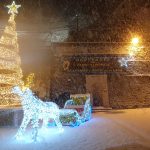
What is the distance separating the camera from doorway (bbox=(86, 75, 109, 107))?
18.1 m

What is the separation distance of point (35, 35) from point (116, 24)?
6.26m

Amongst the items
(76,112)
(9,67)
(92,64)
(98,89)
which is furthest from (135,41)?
(76,112)

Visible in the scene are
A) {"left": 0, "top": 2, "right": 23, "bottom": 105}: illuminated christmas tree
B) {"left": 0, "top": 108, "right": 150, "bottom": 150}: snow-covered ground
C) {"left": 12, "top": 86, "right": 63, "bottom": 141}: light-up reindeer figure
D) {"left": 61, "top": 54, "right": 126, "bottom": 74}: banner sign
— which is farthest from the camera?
{"left": 61, "top": 54, "right": 126, "bottom": 74}: banner sign

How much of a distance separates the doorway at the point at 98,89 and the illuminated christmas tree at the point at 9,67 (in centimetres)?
582

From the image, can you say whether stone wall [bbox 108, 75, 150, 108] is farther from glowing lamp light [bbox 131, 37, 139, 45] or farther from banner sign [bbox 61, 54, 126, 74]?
glowing lamp light [bbox 131, 37, 139, 45]

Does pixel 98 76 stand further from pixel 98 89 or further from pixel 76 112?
pixel 76 112

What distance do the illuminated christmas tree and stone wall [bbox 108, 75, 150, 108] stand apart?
7.11 metres

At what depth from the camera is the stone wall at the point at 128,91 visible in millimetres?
18312

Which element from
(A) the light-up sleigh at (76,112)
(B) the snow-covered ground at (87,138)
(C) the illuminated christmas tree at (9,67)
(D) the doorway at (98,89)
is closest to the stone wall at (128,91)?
(D) the doorway at (98,89)

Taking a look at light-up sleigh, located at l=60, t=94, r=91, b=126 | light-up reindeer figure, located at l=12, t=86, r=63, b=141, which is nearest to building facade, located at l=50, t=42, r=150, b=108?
light-up sleigh, located at l=60, t=94, r=91, b=126

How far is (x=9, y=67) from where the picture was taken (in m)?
13.4

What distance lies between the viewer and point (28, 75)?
18.2 m

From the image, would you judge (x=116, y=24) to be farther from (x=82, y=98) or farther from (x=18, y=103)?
(x=18, y=103)

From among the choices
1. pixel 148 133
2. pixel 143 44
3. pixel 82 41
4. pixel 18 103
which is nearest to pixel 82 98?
pixel 18 103
